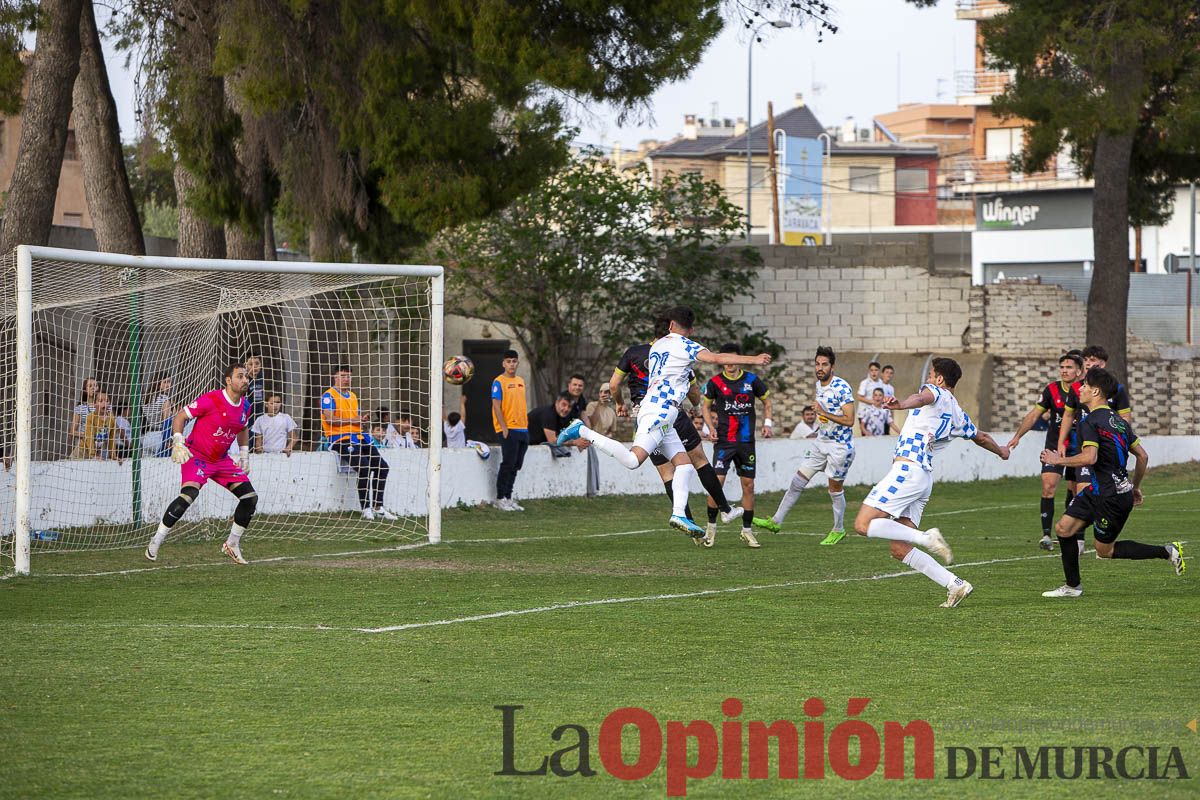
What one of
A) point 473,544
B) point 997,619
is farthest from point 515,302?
point 997,619

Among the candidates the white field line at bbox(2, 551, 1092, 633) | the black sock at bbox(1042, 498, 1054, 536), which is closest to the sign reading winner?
the black sock at bbox(1042, 498, 1054, 536)

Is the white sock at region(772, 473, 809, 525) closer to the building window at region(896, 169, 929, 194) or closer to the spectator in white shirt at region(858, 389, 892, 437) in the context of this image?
the spectator in white shirt at region(858, 389, 892, 437)

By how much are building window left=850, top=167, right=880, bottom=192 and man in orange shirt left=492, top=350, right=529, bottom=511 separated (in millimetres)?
63434

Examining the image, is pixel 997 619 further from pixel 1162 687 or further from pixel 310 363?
pixel 310 363

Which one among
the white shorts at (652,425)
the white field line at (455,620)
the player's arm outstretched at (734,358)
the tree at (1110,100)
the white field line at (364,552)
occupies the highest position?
the tree at (1110,100)

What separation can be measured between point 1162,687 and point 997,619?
7.71 feet

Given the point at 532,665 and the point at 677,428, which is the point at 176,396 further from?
the point at 532,665

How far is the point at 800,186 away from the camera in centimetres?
7512

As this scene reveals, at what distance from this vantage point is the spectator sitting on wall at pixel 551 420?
21.2 m

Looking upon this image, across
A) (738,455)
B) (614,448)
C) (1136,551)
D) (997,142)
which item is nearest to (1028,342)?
(738,455)

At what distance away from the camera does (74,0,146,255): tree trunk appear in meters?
20.1

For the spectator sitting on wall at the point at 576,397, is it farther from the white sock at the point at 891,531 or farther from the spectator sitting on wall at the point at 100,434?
the white sock at the point at 891,531


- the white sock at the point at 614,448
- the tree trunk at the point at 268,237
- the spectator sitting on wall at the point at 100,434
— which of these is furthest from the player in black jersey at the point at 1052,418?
the tree trunk at the point at 268,237

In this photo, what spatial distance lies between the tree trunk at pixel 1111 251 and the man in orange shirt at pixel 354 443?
1767 cm
